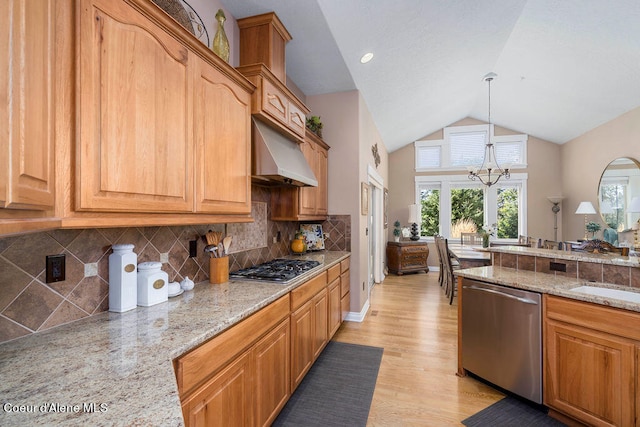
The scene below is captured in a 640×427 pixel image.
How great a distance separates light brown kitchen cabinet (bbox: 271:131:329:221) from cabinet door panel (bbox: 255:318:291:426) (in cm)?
131

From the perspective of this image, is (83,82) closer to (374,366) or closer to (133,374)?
(133,374)

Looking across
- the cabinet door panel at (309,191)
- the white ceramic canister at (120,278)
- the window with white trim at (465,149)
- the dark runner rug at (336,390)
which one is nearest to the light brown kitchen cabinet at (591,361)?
the dark runner rug at (336,390)

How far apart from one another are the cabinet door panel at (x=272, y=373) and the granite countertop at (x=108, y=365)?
336mm

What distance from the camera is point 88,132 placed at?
95 cm

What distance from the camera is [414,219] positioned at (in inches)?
258

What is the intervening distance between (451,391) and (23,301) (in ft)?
8.84

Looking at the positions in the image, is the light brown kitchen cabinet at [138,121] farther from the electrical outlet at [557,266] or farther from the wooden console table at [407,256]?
the wooden console table at [407,256]

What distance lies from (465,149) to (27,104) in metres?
7.44

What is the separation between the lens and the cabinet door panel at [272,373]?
1.52 meters

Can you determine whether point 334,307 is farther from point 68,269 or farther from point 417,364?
point 68,269

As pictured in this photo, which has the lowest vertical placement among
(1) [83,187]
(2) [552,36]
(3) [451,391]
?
(3) [451,391]

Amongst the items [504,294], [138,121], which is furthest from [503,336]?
[138,121]

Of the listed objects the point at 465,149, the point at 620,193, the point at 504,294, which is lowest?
the point at 504,294

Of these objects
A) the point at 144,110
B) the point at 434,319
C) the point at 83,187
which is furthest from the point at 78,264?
the point at 434,319
